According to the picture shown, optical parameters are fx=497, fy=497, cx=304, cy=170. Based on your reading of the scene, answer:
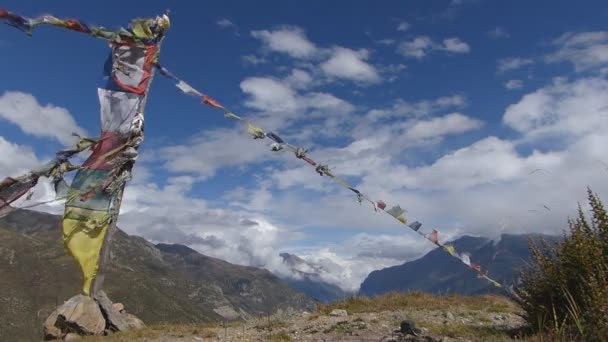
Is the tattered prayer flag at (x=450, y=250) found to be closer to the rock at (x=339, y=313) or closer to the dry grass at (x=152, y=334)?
the rock at (x=339, y=313)

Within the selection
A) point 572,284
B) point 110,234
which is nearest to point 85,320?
point 110,234

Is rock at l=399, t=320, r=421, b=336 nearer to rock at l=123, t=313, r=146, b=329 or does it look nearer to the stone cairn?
the stone cairn

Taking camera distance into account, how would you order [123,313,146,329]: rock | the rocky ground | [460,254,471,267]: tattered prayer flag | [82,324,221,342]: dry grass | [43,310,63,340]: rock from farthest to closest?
1. [123,313,146,329]: rock
2. [43,310,63,340]: rock
3. [82,324,221,342]: dry grass
4. [460,254,471,267]: tattered prayer flag
5. the rocky ground

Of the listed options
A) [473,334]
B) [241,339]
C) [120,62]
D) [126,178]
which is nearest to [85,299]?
[126,178]

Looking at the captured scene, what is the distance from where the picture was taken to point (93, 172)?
14.9 metres

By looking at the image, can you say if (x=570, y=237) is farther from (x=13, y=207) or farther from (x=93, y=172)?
(x=13, y=207)

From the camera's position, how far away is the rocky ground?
11961 mm

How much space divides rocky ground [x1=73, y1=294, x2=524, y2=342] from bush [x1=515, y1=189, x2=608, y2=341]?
0.92 metres

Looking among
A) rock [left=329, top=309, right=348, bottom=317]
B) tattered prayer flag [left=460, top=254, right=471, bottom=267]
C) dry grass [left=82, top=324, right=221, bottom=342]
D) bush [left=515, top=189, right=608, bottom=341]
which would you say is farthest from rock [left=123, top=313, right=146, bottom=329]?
bush [left=515, top=189, right=608, bottom=341]

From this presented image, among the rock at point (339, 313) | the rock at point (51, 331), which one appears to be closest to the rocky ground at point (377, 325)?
the rock at point (339, 313)

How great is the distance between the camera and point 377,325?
14219mm

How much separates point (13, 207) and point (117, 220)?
292 cm

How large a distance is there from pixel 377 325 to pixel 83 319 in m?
9.11

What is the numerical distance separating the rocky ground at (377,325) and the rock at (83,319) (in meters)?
0.92
